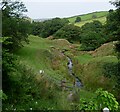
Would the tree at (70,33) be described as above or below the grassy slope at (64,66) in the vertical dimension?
above

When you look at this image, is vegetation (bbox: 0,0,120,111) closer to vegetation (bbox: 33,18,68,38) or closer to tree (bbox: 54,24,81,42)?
tree (bbox: 54,24,81,42)

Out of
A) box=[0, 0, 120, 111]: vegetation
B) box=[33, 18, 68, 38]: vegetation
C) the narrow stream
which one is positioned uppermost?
box=[33, 18, 68, 38]: vegetation

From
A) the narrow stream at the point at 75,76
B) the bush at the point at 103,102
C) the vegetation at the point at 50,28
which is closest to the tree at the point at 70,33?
the vegetation at the point at 50,28

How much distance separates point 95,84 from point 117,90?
15.8ft

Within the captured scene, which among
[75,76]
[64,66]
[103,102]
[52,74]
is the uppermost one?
[103,102]

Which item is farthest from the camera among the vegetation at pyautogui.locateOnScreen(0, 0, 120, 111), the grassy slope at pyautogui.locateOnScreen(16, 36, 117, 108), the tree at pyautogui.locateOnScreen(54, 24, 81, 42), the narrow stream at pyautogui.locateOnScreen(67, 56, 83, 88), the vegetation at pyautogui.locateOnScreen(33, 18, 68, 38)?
the vegetation at pyautogui.locateOnScreen(33, 18, 68, 38)

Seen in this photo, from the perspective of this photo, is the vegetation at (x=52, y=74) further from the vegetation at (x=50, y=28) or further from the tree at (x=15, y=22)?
the vegetation at (x=50, y=28)

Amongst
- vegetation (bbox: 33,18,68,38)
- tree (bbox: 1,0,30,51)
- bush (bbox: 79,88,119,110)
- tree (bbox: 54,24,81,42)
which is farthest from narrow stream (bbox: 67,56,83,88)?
vegetation (bbox: 33,18,68,38)

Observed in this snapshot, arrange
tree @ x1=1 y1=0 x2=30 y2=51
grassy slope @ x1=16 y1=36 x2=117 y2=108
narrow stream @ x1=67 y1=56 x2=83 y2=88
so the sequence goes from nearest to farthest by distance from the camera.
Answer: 1. grassy slope @ x1=16 y1=36 x2=117 y2=108
2. narrow stream @ x1=67 y1=56 x2=83 y2=88
3. tree @ x1=1 y1=0 x2=30 y2=51

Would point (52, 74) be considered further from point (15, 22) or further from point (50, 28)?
point (50, 28)

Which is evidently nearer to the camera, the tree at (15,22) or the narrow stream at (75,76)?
the narrow stream at (75,76)

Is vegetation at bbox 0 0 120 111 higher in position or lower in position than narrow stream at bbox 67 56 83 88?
higher

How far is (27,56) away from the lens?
Answer: 1258 inches

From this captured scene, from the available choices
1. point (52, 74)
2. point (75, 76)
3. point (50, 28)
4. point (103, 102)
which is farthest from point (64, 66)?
point (50, 28)
